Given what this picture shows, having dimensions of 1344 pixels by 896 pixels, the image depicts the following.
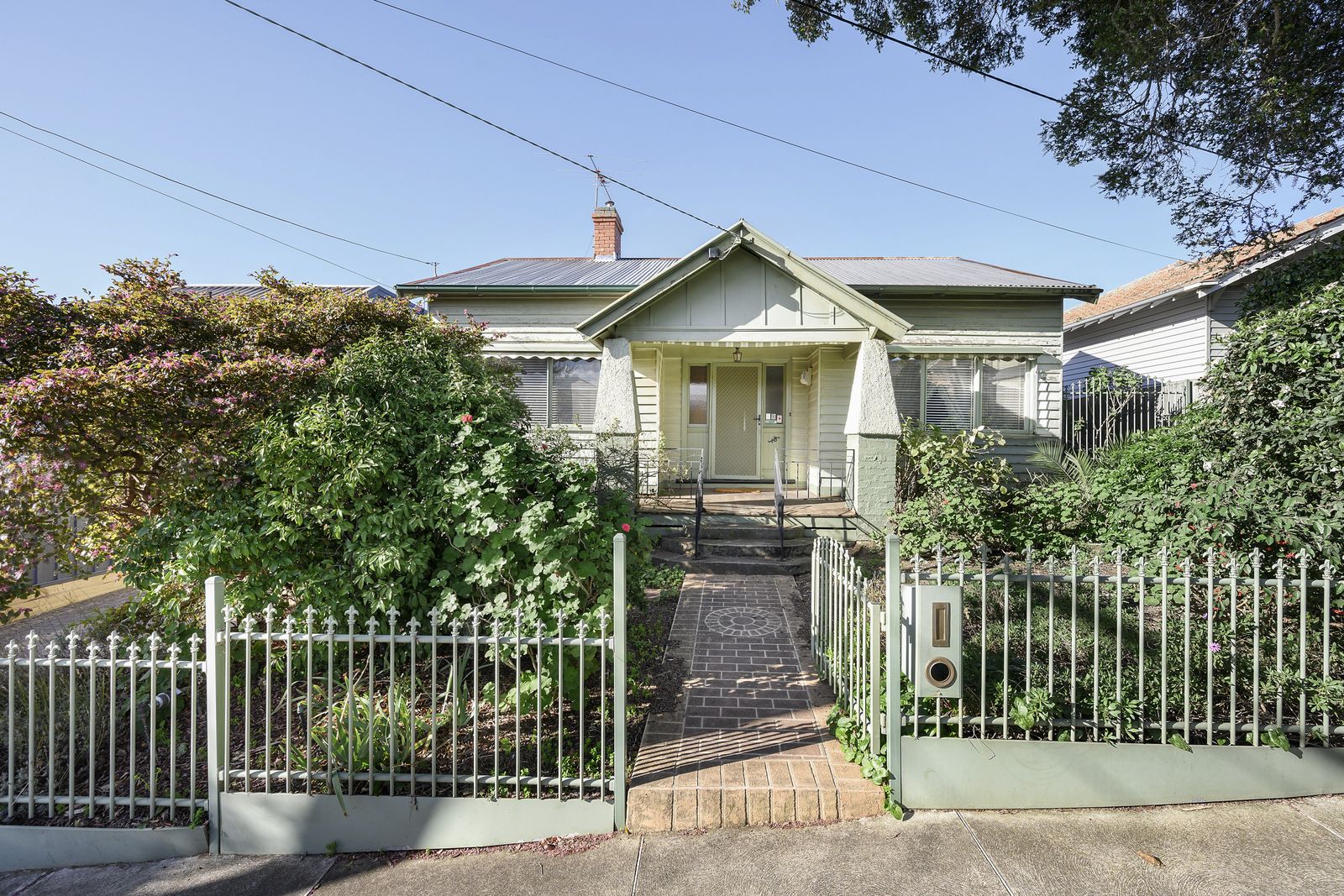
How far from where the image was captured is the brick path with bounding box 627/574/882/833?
11.2 feet

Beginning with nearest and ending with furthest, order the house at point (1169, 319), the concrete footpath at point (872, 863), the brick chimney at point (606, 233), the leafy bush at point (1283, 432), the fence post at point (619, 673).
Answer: the concrete footpath at point (872, 863)
the fence post at point (619, 673)
the leafy bush at point (1283, 432)
the house at point (1169, 319)
the brick chimney at point (606, 233)

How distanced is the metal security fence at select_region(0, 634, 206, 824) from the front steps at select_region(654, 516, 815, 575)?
17.8ft

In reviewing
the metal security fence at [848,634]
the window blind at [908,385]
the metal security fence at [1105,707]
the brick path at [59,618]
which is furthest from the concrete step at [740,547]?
the brick path at [59,618]

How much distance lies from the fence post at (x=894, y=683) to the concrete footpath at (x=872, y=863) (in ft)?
0.82

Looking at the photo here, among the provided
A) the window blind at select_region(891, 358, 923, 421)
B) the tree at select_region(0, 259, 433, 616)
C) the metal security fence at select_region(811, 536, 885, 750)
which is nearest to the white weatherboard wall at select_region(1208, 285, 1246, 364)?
the window blind at select_region(891, 358, 923, 421)

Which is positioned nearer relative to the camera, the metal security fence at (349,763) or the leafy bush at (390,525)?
the metal security fence at (349,763)

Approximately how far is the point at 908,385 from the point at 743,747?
1019 centimetres

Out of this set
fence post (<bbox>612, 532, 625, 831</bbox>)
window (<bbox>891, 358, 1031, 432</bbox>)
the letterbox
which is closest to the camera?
fence post (<bbox>612, 532, 625, 831</bbox>)

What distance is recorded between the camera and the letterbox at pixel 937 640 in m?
3.50

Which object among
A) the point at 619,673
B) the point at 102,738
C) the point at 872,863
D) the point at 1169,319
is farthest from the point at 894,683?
the point at 1169,319

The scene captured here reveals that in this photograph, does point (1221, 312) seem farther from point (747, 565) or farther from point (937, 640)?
point (937, 640)

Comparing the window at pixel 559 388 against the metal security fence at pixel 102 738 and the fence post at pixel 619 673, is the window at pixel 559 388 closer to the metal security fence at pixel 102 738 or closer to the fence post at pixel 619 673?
the metal security fence at pixel 102 738

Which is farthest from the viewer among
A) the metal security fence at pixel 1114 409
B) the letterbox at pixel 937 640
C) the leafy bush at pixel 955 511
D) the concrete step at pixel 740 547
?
the metal security fence at pixel 1114 409

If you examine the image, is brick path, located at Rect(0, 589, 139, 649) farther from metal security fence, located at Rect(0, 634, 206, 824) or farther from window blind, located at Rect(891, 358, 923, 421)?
window blind, located at Rect(891, 358, 923, 421)
